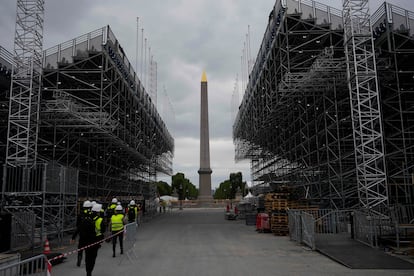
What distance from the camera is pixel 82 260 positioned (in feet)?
38.8

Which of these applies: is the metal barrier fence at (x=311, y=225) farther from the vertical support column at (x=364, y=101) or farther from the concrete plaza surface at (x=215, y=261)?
the vertical support column at (x=364, y=101)

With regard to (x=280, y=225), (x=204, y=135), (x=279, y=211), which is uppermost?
(x=204, y=135)

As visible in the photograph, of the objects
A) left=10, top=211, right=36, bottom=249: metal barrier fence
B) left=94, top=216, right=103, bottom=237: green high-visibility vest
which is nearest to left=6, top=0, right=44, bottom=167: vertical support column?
left=10, top=211, right=36, bottom=249: metal barrier fence

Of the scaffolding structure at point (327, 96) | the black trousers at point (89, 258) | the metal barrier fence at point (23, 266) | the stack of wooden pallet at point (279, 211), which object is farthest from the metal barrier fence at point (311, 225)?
the metal barrier fence at point (23, 266)

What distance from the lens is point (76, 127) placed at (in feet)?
80.8

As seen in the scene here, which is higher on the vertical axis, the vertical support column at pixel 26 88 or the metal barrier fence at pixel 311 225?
the vertical support column at pixel 26 88

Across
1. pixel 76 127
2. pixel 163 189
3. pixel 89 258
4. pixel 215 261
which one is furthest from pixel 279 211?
pixel 163 189

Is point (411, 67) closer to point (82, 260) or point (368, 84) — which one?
point (368, 84)

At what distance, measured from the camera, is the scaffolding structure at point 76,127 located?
54.3 ft

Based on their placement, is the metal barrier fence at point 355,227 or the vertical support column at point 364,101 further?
the vertical support column at point 364,101

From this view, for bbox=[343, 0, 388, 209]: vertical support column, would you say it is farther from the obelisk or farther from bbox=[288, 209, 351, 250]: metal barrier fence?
the obelisk

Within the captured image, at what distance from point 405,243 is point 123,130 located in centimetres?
2392

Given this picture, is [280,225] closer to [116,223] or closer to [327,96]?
[116,223]

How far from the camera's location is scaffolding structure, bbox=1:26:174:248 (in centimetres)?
1655
